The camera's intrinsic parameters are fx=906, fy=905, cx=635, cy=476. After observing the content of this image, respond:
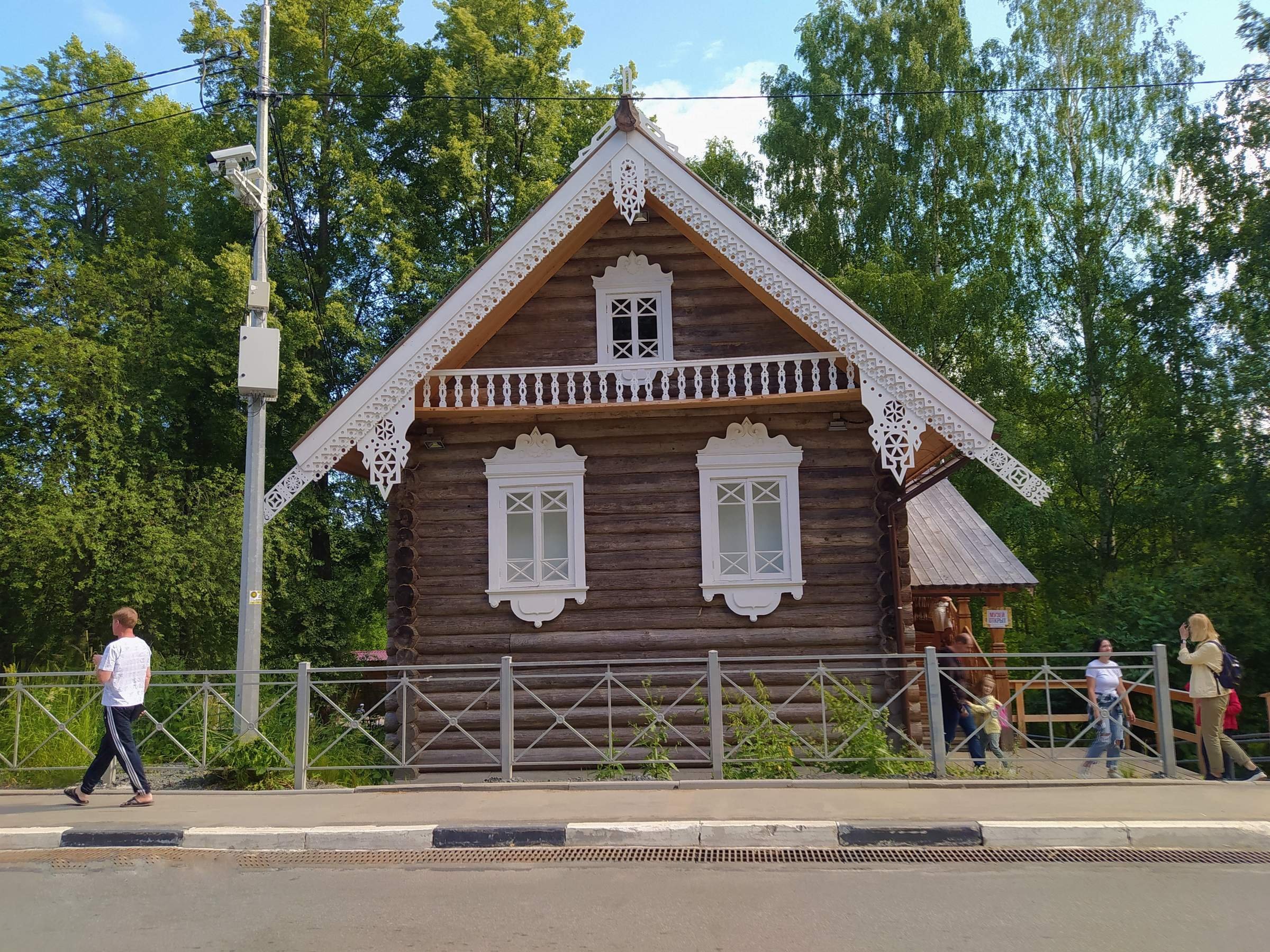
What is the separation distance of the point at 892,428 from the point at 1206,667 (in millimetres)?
4172

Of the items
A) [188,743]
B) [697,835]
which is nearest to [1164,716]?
[697,835]

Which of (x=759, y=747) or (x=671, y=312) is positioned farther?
(x=671, y=312)

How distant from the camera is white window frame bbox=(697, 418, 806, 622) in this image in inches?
450

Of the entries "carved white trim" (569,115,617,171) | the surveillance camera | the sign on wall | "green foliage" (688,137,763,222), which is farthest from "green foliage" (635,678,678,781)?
"green foliage" (688,137,763,222)

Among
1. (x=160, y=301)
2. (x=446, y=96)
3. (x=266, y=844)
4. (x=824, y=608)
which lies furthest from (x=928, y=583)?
(x=160, y=301)

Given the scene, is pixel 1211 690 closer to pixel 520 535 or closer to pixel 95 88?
pixel 520 535

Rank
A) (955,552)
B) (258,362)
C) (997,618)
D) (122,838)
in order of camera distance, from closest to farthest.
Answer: (122,838) → (258,362) → (997,618) → (955,552)

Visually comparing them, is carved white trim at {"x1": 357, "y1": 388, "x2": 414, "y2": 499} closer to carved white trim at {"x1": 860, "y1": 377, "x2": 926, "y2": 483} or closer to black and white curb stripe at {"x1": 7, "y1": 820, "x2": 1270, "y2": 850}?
black and white curb stripe at {"x1": 7, "y1": 820, "x2": 1270, "y2": 850}

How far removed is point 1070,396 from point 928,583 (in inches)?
504

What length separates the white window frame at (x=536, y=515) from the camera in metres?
11.6

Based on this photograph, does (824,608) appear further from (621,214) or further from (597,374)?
(621,214)

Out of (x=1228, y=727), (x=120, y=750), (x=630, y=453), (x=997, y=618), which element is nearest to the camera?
(x=120, y=750)

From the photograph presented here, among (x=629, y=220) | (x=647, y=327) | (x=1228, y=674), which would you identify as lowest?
(x=1228, y=674)

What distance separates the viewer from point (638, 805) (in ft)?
26.6
